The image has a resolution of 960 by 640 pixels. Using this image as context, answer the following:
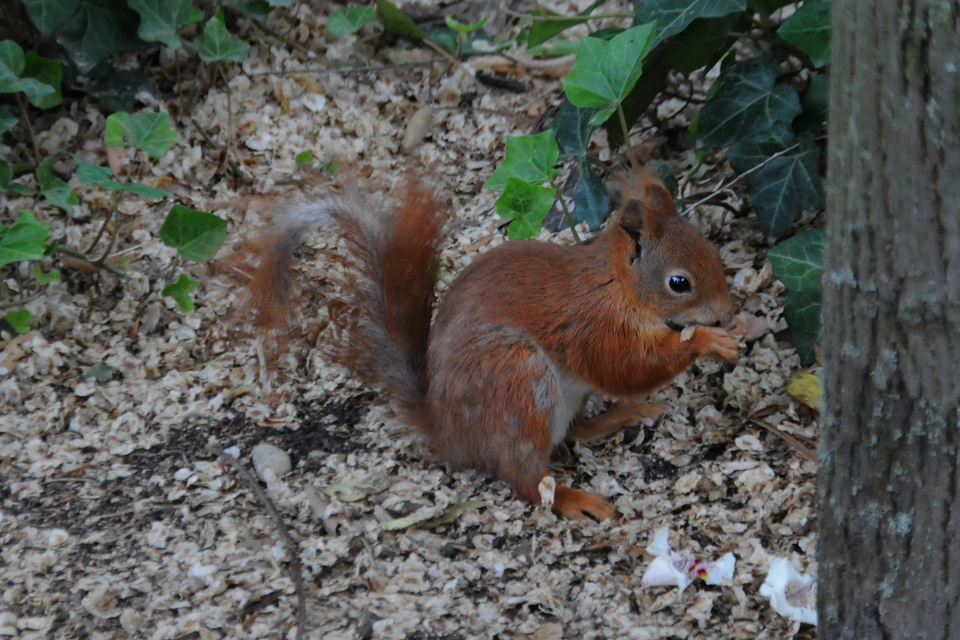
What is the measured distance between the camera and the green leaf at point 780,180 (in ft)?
7.93

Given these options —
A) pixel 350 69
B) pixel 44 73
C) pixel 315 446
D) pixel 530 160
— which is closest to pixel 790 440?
pixel 530 160

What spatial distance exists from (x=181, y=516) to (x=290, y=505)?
0.26m

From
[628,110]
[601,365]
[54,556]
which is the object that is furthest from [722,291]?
[54,556]

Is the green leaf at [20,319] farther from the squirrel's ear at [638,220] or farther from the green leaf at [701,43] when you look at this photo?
the green leaf at [701,43]

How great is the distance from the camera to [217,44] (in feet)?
10.1

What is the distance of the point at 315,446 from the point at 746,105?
1.50 meters

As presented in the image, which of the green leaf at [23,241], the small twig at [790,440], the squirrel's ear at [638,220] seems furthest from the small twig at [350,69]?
the small twig at [790,440]

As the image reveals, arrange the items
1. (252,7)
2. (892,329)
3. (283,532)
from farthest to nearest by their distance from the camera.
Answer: (252,7) → (283,532) → (892,329)

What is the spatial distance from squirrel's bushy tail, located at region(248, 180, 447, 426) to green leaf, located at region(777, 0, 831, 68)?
99 cm

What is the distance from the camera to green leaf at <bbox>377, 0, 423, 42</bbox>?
3.51 meters

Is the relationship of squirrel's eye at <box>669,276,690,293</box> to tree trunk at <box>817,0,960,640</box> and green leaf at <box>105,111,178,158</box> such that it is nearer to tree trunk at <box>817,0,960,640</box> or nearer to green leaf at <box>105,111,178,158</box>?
tree trunk at <box>817,0,960,640</box>

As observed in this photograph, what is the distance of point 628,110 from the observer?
2693 millimetres

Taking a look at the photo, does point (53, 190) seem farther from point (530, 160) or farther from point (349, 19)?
point (530, 160)

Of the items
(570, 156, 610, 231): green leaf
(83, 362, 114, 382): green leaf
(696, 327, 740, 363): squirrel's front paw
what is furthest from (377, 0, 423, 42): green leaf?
(696, 327, 740, 363): squirrel's front paw
